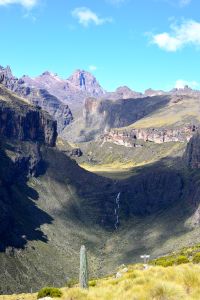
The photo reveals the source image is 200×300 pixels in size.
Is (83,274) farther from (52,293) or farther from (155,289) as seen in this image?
(155,289)

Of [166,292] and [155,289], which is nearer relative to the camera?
[166,292]

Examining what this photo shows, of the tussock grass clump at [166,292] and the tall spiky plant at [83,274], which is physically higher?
the tussock grass clump at [166,292]

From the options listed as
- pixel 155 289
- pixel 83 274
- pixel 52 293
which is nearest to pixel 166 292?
pixel 155 289

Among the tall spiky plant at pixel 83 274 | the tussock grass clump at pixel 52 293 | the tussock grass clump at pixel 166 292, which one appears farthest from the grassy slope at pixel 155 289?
the tall spiky plant at pixel 83 274

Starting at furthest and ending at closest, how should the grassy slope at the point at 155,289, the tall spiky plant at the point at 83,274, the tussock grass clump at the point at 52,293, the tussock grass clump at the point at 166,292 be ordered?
the tall spiky plant at the point at 83,274 → the tussock grass clump at the point at 52,293 → the grassy slope at the point at 155,289 → the tussock grass clump at the point at 166,292

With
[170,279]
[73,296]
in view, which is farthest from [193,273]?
[73,296]

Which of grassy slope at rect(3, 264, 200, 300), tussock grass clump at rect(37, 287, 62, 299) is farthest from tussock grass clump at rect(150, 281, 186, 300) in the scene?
tussock grass clump at rect(37, 287, 62, 299)

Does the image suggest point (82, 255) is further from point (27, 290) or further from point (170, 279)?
point (27, 290)

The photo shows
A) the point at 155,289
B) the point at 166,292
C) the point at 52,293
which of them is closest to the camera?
the point at 166,292

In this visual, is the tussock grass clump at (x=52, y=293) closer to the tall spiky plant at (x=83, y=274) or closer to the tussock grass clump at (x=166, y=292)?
the tall spiky plant at (x=83, y=274)

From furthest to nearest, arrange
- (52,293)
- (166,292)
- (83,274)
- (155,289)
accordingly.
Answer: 1. (83,274)
2. (52,293)
3. (155,289)
4. (166,292)

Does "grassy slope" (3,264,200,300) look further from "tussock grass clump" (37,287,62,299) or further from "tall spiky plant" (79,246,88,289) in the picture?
"tall spiky plant" (79,246,88,289)

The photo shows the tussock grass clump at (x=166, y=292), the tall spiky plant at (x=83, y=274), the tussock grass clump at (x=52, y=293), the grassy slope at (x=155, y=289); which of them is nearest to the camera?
the tussock grass clump at (x=166, y=292)

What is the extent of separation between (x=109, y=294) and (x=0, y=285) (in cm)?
16980
